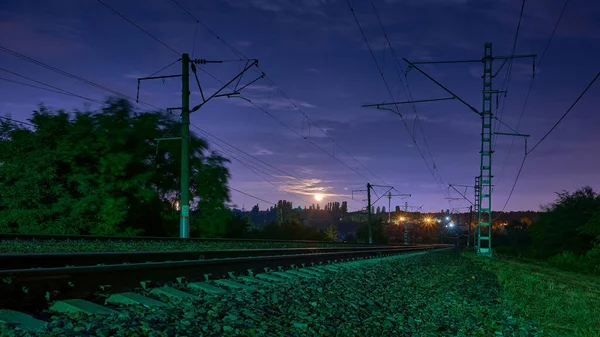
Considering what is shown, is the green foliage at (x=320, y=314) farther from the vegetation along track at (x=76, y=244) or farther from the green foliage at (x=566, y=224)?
the green foliage at (x=566, y=224)

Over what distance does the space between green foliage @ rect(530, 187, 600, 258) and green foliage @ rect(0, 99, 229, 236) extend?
57.9 meters

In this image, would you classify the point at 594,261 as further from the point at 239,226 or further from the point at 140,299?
the point at 140,299

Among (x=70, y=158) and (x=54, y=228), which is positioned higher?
(x=70, y=158)

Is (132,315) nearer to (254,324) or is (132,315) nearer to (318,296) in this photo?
(254,324)

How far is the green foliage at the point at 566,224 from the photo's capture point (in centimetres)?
6750

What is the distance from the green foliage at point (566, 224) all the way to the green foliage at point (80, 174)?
190 ft

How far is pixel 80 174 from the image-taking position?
2742 centimetres

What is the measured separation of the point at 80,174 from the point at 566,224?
65.0 metres

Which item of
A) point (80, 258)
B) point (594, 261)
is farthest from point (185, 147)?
point (594, 261)

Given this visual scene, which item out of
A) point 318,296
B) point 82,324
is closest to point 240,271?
point 318,296

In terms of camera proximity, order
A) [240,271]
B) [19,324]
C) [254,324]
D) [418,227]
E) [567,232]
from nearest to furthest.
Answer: [19,324]
[254,324]
[240,271]
[567,232]
[418,227]

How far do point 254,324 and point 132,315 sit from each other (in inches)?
48.6

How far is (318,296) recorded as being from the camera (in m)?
7.51

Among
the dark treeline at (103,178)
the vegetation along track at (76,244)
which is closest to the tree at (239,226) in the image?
the dark treeline at (103,178)
